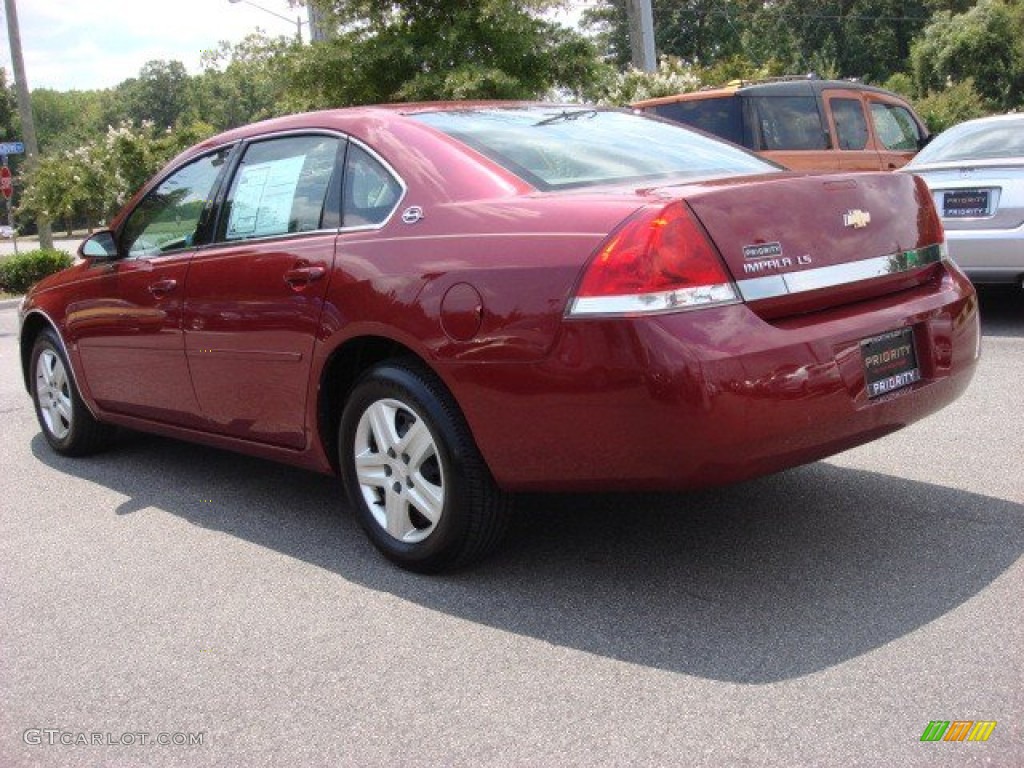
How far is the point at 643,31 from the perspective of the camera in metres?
22.0

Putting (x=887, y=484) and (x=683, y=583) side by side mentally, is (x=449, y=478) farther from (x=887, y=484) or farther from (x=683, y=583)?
(x=887, y=484)

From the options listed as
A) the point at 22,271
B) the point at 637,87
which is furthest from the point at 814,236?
the point at 22,271

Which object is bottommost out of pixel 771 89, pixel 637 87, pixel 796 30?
pixel 771 89

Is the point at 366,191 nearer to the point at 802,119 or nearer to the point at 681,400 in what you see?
the point at 681,400

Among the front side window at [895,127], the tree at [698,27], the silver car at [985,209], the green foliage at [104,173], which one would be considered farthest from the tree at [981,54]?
the silver car at [985,209]

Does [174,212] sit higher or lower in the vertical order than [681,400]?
higher

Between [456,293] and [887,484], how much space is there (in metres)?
2.06

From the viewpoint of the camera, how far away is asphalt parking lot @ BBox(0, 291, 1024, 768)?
288 centimetres

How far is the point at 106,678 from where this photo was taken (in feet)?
11.2

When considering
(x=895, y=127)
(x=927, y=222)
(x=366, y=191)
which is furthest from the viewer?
(x=895, y=127)

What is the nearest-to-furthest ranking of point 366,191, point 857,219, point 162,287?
point 857,219 → point 366,191 → point 162,287

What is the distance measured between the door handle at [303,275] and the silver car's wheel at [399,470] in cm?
52

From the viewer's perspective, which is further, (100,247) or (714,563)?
(100,247)

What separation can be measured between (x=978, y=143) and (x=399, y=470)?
6454 mm
